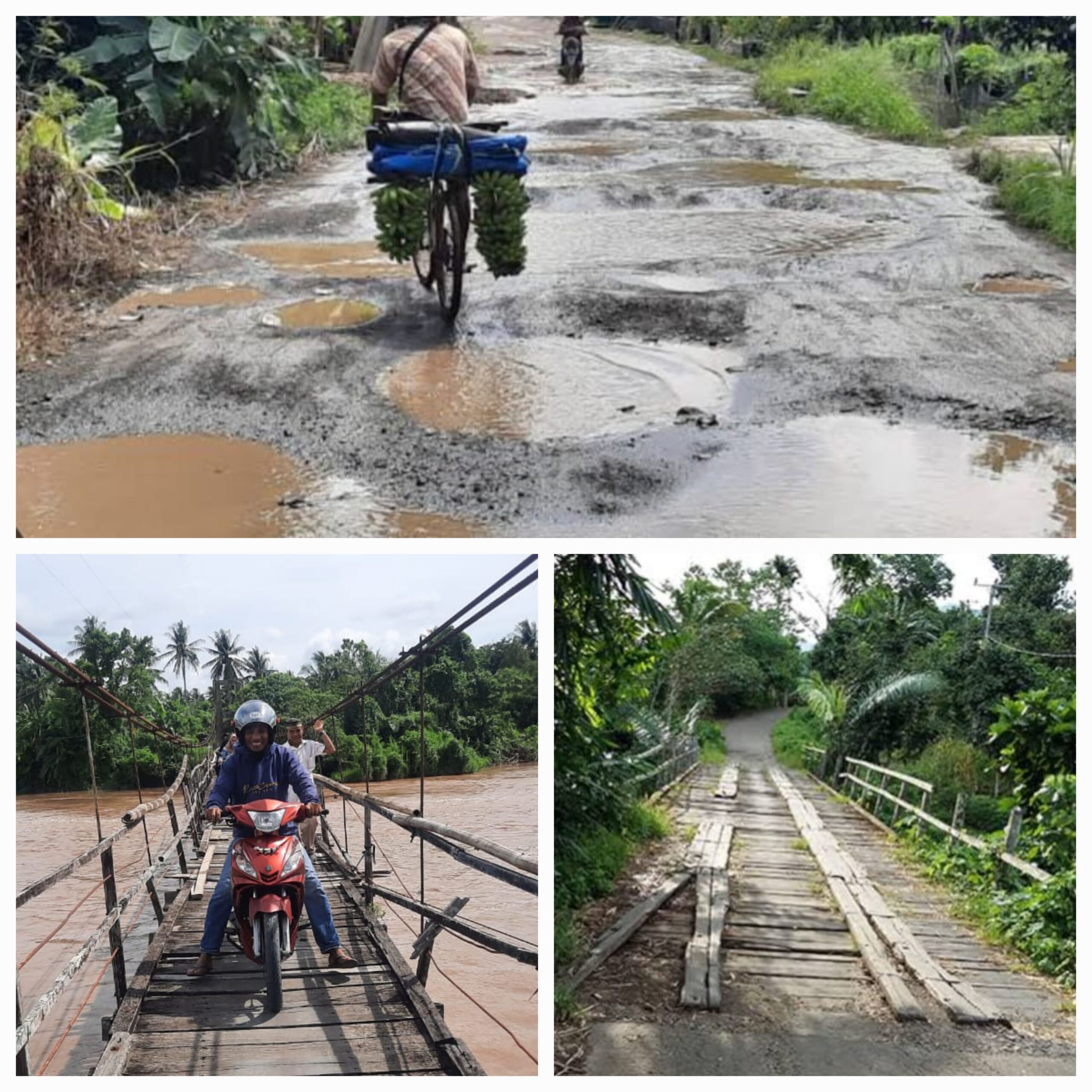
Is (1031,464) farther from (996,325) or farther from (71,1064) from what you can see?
(71,1064)

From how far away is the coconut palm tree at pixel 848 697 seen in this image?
12867 millimetres

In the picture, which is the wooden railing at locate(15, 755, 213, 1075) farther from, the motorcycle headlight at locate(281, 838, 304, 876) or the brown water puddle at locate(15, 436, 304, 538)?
the brown water puddle at locate(15, 436, 304, 538)

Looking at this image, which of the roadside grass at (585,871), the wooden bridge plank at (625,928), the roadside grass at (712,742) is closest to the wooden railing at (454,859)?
the roadside grass at (585,871)

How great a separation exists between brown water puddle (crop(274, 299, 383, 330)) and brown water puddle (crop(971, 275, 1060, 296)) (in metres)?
3.88

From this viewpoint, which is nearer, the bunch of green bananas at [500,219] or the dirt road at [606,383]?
the dirt road at [606,383]

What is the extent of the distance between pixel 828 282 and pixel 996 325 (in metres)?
1.29

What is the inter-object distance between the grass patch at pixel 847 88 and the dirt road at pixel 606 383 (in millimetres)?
2296

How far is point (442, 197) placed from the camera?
732cm

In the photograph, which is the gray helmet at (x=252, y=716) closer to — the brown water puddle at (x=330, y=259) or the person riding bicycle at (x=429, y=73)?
the person riding bicycle at (x=429, y=73)

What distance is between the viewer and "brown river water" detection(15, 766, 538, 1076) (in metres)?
4.40

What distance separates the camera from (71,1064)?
13.9ft

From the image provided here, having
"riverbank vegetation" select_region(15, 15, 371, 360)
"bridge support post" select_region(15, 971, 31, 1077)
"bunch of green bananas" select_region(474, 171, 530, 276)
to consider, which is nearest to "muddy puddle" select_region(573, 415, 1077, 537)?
"bunch of green bananas" select_region(474, 171, 530, 276)

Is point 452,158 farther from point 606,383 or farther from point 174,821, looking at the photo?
point 174,821

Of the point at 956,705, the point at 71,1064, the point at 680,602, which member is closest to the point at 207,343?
the point at 680,602
